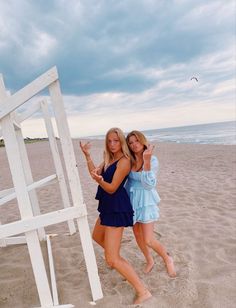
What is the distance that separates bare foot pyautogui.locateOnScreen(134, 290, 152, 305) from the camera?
2.83 m

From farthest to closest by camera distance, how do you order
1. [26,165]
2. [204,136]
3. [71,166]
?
[204,136] < [26,165] < [71,166]

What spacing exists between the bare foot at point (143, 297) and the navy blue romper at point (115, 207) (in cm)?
65

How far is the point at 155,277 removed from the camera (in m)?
3.31

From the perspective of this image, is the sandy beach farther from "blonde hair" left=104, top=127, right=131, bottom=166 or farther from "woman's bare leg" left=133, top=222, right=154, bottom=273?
"blonde hair" left=104, top=127, right=131, bottom=166

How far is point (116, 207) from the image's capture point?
292cm

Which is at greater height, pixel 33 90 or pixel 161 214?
pixel 33 90

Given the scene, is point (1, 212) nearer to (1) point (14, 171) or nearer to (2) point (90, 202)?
(2) point (90, 202)

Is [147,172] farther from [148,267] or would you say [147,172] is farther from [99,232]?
[148,267]

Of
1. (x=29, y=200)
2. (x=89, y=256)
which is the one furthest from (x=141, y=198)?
(x=29, y=200)

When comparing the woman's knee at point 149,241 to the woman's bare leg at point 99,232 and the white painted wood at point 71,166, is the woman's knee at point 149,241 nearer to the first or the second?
the woman's bare leg at point 99,232

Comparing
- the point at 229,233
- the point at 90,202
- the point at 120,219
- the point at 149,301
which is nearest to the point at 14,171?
the point at 120,219

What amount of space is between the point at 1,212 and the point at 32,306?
4119mm

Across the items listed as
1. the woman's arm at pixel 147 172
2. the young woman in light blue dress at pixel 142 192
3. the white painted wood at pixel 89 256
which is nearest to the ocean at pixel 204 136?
the young woman in light blue dress at pixel 142 192

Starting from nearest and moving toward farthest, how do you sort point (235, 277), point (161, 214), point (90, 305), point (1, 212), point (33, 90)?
point (33, 90), point (90, 305), point (235, 277), point (161, 214), point (1, 212)
